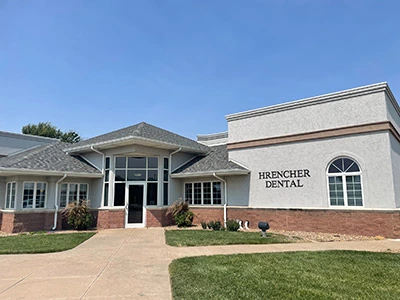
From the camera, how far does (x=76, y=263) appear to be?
799cm

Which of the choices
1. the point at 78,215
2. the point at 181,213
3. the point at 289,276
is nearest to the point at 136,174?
the point at 181,213

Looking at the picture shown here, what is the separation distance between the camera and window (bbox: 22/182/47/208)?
15266mm

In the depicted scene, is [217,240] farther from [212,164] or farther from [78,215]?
[78,215]

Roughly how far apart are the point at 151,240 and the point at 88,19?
965 cm

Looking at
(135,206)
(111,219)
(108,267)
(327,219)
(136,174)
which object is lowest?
(108,267)

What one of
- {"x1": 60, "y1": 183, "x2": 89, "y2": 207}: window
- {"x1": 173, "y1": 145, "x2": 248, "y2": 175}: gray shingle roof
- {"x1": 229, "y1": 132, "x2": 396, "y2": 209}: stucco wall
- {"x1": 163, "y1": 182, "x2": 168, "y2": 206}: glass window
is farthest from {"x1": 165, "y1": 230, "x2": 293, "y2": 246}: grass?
{"x1": 60, "y1": 183, "x2": 89, "y2": 207}: window

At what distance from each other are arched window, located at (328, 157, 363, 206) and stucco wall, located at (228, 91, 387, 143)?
184 cm

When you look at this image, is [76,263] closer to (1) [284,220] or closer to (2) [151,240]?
(2) [151,240]

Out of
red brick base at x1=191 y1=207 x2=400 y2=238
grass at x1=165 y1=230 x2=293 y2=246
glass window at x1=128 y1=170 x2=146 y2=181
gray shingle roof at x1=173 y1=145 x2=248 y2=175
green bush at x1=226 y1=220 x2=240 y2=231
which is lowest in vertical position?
grass at x1=165 y1=230 x2=293 y2=246

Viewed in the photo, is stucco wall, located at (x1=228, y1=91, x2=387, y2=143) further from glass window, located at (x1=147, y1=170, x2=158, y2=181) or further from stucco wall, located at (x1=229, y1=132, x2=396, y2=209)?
glass window, located at (x1=147, y1=170, x2=158, y2=181)

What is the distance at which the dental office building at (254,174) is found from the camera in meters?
12.5

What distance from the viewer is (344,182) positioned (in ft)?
42.7

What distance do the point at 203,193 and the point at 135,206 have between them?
13.7 feet

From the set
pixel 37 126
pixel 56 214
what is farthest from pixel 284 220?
pixel 37 126
